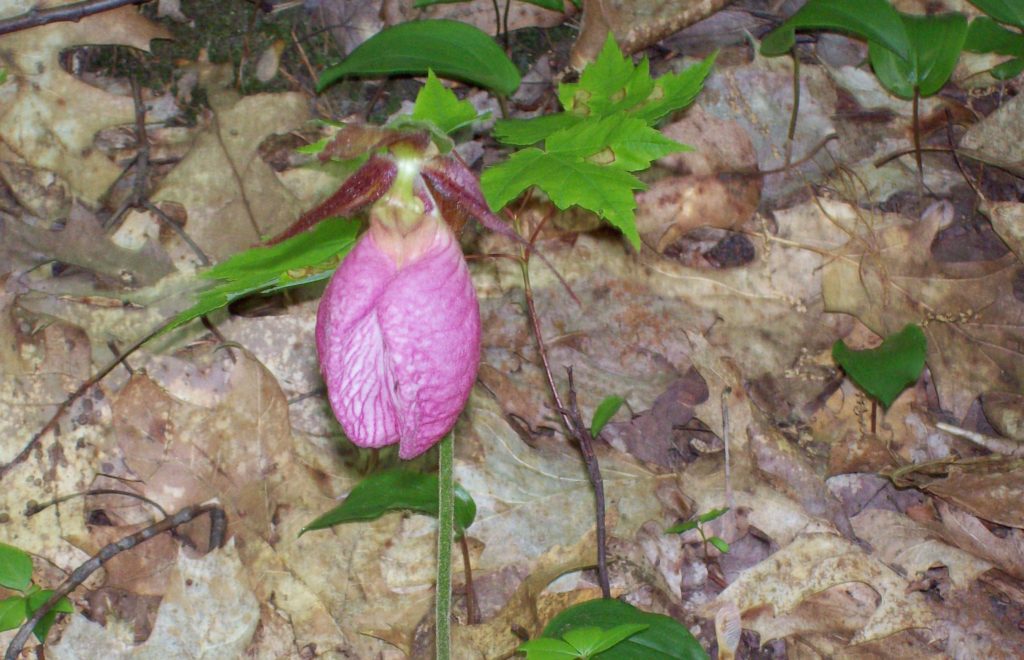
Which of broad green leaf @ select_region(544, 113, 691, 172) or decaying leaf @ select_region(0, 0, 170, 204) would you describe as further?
decaying leaf @ select_region(0, 0, 170, 204)

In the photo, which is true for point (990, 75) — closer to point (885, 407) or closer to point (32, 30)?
point (885, 407)

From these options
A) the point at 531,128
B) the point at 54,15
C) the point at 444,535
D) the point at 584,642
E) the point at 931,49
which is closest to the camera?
the point at 444,535

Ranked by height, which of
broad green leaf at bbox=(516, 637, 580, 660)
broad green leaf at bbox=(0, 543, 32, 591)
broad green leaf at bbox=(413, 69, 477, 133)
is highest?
broad green leaf at bbox=(413, 69, 477, 133)

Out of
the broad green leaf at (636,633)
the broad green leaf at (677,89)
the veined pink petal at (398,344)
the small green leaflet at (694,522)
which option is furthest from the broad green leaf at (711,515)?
the veined pink petal at (398,344)

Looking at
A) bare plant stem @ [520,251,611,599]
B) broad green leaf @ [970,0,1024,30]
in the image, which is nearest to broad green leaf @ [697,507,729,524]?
bare plant stem @ [520,251,611,599]

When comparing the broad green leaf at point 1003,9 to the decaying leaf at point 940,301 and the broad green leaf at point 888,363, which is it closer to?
the decaying leaf at point 940,301

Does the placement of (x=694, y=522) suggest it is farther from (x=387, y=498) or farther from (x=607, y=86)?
(x=607, y=86)

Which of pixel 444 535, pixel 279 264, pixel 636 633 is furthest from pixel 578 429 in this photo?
pixel 279 264

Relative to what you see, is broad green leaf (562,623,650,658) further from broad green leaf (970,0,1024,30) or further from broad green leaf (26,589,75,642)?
broad green leaf (970,0,1024,30)
